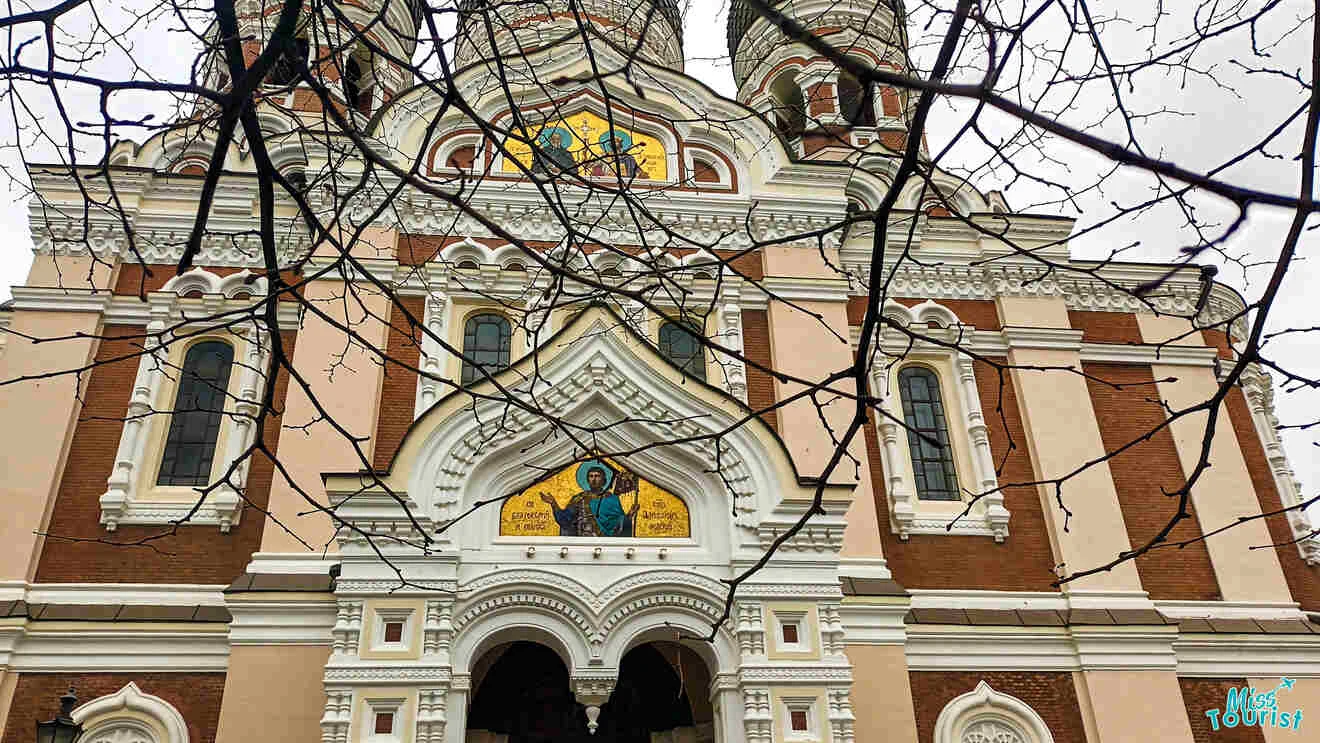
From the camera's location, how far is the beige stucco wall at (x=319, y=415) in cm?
986

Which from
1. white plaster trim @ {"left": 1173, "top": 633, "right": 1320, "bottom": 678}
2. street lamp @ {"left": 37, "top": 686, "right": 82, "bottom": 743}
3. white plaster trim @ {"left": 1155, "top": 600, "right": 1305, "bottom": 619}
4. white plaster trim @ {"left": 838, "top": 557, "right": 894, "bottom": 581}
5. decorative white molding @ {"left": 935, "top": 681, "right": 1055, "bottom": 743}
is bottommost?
street lamp @ {"left": 37, "top": 686, "right": 82, "bottom": 743}

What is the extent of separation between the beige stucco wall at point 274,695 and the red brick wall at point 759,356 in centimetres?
513

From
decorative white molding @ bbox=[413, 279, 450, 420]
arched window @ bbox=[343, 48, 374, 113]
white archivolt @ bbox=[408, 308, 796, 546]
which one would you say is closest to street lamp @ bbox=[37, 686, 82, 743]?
white archivolt @ bbox=[408, 308, 796, 546]

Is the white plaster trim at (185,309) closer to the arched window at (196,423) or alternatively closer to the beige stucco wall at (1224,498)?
the arched window at (196,423)

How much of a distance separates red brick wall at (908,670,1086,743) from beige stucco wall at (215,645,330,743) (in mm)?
5731

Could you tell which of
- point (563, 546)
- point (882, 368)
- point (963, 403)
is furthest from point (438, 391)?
point (963, 403)

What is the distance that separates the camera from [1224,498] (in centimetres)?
1196

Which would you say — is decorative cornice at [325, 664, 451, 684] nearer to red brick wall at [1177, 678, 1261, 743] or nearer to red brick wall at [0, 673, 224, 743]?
red brick wall at [0, 673, 224, 743]

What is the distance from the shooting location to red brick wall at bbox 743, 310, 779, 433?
11078 mm

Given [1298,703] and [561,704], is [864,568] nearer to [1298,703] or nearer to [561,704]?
[561,704]

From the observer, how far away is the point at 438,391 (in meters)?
10.7

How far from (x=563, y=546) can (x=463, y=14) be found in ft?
18.2

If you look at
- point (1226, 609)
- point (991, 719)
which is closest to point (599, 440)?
point (991, 719)

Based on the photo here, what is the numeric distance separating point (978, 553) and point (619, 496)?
14.4 feet
